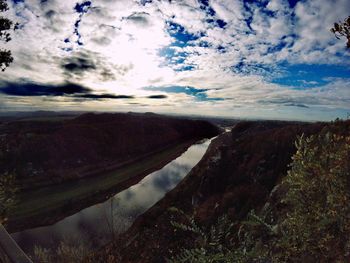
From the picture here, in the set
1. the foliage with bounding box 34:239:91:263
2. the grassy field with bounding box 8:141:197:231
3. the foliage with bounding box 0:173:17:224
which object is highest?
the foliage with bounding box 0:173:17:224

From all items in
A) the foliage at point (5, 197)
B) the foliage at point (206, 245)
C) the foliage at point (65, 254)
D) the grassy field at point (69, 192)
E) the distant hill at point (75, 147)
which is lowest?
the grassy field at point (69, 192)

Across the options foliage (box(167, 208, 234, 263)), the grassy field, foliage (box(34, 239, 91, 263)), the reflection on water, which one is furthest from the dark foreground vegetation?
the grassy field

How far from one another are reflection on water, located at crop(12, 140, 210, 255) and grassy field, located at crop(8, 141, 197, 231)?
4.51m

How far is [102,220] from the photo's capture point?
55031 mm

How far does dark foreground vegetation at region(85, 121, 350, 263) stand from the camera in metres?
9.74

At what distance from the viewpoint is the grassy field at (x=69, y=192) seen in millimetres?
57438

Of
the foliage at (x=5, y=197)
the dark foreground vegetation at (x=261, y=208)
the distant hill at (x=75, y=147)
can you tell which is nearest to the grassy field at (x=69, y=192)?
the distant hill at (x=75, y=147)

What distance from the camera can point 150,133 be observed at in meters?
154

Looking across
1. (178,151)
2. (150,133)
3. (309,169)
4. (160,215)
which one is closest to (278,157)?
(160,215)

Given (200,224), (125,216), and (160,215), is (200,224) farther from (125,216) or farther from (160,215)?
(125,216)

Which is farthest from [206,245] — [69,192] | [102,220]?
[69,192]

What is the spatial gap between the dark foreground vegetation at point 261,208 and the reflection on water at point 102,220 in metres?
9.25

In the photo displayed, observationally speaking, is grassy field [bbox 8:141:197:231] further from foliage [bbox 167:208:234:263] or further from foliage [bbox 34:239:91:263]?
foliage [bbox 167:208:234:263]

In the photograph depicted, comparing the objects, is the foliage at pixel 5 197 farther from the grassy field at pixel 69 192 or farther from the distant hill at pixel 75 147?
the distant hill at pixel 75 147
